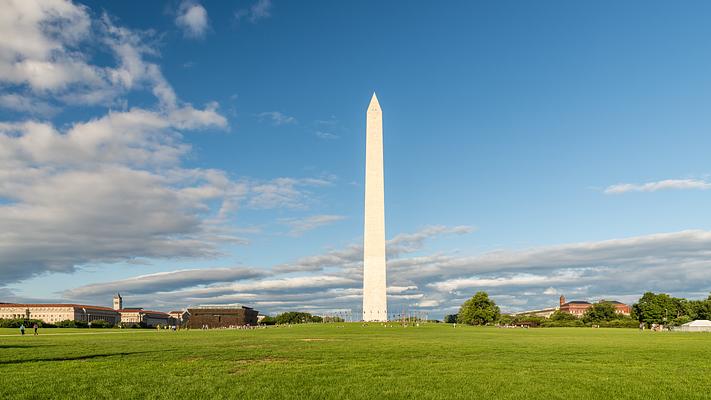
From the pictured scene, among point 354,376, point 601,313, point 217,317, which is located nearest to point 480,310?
point 601,313

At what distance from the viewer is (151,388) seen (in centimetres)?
1344

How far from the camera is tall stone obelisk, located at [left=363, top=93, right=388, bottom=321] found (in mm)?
83938

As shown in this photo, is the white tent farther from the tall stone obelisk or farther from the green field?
the green field

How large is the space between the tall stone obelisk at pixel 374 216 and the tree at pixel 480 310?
898 inches

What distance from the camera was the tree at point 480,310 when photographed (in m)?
100

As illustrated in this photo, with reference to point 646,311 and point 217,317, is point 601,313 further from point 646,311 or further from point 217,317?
point 217,317

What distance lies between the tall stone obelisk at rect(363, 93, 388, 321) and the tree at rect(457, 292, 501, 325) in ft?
74.8

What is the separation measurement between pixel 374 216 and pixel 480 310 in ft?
101

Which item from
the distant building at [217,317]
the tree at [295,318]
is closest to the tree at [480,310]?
the distant building at [217,317]

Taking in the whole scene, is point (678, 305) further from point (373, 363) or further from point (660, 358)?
point (373, 363)

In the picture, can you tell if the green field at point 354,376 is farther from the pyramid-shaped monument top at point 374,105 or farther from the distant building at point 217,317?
the distant building at point 217,317

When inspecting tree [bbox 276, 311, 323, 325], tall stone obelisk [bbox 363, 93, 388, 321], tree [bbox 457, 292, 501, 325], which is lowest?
tree [bbox 276, 311, 323, 325]

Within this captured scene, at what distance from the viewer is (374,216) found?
276 feet

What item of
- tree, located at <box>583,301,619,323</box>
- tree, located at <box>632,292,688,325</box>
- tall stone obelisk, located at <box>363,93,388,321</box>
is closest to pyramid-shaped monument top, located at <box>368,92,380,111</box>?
tall stone obelisk, located at <box>363,93,388,321</box>
